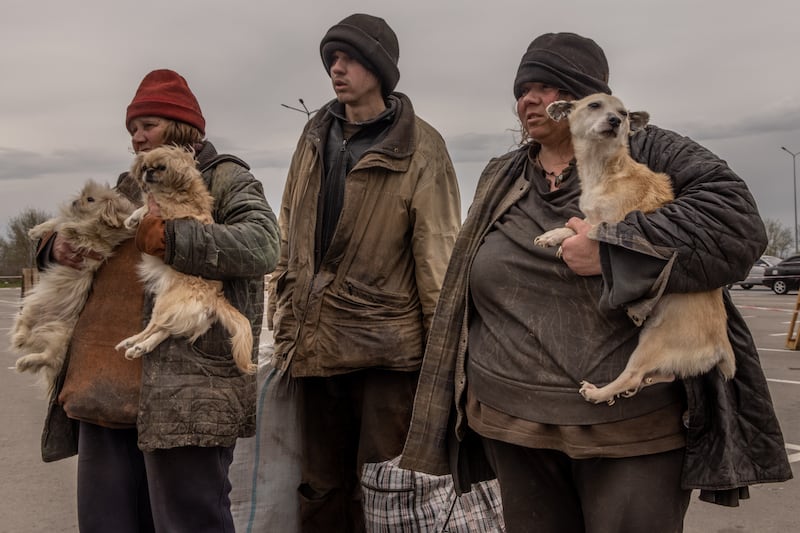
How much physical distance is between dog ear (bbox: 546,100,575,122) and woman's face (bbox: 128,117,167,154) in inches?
53.6

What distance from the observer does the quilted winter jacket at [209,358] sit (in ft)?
7.67

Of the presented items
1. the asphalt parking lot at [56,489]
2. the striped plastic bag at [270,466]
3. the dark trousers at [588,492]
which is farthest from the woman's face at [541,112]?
the asphalt parking lot at [56,489]

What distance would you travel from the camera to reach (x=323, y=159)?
3.21m

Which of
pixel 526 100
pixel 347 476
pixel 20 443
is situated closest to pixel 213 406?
pixel 347 476

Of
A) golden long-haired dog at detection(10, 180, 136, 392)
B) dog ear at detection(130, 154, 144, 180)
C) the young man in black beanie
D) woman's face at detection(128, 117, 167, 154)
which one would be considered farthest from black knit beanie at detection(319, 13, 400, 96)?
golden long-haired dog at detection(10, 180, 136, 392)

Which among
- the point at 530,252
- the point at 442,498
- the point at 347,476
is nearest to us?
the point at 530,252

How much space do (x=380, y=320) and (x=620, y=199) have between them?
1.40m

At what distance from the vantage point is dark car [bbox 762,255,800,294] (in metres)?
25.2

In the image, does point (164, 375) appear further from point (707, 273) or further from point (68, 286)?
point (707, 273)

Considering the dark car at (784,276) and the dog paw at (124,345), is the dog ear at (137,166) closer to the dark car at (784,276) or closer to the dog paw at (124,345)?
the dog paw at (124,345)

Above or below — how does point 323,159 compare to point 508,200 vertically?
above

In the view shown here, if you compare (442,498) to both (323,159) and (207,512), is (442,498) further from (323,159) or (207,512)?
(323,159)

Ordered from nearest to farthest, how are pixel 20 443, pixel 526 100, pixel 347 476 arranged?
pixel 526 100 → pixel 347 476 → pixel 20 443

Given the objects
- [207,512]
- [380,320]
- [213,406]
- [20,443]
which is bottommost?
[20,443]
